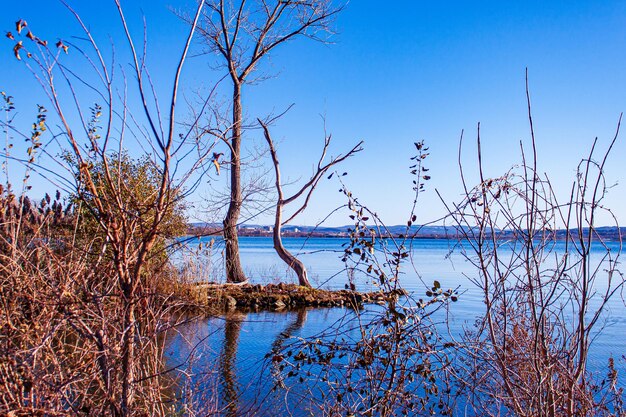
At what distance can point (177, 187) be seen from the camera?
2.50 m

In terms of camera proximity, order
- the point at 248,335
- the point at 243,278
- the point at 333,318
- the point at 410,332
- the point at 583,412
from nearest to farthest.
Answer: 1. the point at 583,412
2. the point at 410,332
3. the point at 248,335
4. the point at 333,318
5. the point at 243,278

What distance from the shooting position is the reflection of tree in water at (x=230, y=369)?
6018 mm

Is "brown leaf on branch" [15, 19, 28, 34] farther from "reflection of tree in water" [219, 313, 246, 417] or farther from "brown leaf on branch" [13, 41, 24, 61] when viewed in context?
"reflection of tree in water" [219, 313, 246, 417]

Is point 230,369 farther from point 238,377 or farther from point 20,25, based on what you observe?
point 20,25

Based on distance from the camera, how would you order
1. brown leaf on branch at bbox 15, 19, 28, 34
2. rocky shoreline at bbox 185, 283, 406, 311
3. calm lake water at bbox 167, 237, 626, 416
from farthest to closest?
rocky shoreline at bbox 185, 283, 406, 311 < calm lake water at bbox 167, 237, 626, 416 < brown leaf on branch at bbox 15, 19, 28, 34

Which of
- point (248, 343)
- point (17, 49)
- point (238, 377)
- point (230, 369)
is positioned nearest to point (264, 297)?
point (248, 343)

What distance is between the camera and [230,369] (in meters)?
7.64

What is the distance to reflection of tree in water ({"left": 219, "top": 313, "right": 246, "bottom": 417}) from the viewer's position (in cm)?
602

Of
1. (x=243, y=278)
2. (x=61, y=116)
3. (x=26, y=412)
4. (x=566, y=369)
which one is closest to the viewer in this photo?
(x=61, y=116)

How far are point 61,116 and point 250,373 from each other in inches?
233

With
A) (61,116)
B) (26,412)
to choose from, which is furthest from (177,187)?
(26,412)

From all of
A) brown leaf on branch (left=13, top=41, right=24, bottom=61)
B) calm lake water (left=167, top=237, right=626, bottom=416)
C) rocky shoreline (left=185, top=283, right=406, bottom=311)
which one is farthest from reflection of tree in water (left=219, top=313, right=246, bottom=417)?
brown leaf on branch (left=13, top=41, right=24, bottom=61)

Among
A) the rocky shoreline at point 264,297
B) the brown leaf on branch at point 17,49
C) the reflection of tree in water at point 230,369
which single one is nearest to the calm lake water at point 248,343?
the reflection of tree in water at point 230,369

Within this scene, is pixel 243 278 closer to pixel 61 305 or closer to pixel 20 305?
pixel 20 305
